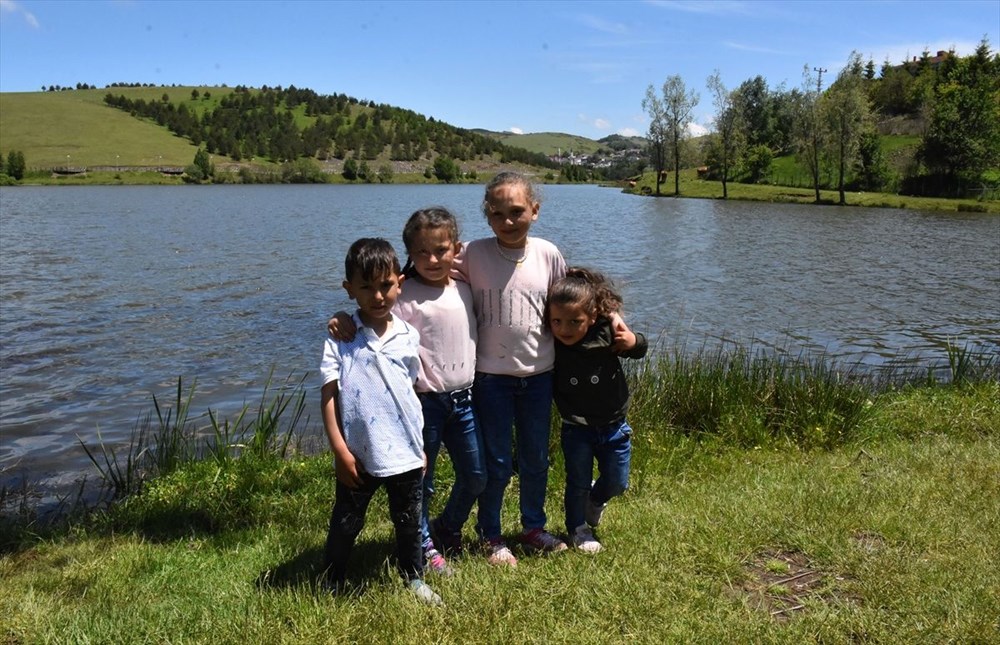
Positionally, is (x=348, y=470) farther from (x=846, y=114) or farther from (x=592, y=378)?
(x=846, y=114)

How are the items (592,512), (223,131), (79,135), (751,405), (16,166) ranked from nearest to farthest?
(592,512), (751,405), (16,166), (79,135), (223,131)

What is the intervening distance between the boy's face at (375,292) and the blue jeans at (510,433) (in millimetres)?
737

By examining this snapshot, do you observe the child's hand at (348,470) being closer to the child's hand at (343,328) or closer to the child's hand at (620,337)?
the child's hand at (343,328)

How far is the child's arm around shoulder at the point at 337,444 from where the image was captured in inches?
131

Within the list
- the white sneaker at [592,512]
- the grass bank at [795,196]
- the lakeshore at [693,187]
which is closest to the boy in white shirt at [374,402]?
the white sneaker at [592,512]

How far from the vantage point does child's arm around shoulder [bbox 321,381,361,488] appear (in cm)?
332

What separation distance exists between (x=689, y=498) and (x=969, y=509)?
1697 mm

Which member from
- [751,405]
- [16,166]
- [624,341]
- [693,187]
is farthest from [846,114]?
[16,166]

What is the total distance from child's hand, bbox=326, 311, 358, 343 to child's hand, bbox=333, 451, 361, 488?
554 mm

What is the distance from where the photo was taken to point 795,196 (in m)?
60.0

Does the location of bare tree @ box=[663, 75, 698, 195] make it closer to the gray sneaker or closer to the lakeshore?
the lakeshore

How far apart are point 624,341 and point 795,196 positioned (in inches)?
2442

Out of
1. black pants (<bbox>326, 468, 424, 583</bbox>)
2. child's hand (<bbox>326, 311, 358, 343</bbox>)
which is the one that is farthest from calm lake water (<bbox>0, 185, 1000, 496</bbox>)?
black pants (<bbox>326, 468, 424, 583</bbox>)

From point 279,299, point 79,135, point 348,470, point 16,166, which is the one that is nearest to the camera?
point 348,470
